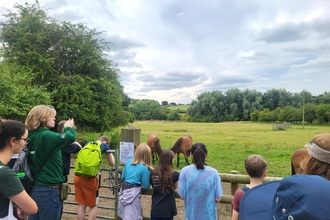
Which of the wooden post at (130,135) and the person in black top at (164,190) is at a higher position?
the wooden post at (130,135)

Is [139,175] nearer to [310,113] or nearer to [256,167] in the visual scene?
[256,167]

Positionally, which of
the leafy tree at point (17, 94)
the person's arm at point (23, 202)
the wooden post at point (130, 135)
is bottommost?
the person's arm at point (23, 202)

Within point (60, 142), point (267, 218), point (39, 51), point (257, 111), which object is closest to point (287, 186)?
point (267, 218)

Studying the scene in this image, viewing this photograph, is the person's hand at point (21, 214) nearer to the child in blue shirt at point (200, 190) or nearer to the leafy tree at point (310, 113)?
the child in blue shirt at point (200, 190)

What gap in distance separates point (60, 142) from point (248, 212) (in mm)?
1909

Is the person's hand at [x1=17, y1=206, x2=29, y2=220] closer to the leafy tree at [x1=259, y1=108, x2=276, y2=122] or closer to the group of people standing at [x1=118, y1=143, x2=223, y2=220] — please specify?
the group of people standing at [x1=118, y1=143, x2=223, y2=220]

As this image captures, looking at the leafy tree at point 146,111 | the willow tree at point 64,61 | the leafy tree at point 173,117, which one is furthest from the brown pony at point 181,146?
the leafy tree at point 173,117

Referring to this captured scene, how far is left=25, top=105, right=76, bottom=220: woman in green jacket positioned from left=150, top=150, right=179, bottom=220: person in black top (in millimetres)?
1095

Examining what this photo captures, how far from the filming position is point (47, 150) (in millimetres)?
2541

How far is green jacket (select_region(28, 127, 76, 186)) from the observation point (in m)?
2.52

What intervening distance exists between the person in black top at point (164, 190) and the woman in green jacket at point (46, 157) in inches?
43.1

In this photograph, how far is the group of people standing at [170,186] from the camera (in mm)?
2910

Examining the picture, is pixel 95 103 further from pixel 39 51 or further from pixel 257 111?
pixel 257 111

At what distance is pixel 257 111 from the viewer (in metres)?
63.6
